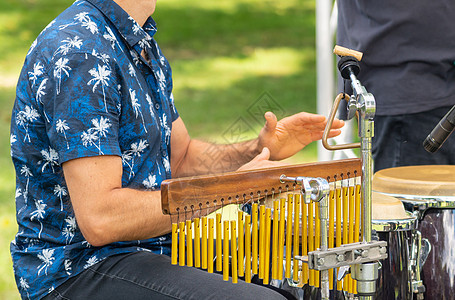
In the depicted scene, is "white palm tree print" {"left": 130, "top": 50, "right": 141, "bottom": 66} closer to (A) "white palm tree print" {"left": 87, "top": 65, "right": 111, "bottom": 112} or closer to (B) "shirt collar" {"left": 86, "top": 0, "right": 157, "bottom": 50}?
(B) "shirt collar" {"left": 86, "top": 0, "right": 157, "bottom": 50}

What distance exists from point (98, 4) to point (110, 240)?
704mm

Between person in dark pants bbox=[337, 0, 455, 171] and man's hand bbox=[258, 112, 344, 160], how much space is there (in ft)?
2.63

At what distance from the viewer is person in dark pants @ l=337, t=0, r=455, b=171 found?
2.80 meters

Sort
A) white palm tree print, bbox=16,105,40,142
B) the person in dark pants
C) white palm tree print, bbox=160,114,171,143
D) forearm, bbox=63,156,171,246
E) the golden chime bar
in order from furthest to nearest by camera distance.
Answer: the person in dark pants, white palm tree print, bbox=160,114,171,143, white palm tree print, bbox=16,105,40,142, forearm, bbox=63,156,171,246, the golden chime bar

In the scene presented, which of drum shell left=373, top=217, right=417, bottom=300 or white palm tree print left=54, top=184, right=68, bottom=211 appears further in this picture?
drum shell left=373, top=217, right=417, bottom=300

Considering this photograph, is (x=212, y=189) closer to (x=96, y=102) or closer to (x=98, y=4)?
(x=96, y=102)

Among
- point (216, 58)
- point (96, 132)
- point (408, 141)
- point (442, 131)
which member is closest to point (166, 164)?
point (96, 132)

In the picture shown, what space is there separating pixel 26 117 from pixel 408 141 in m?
1.67

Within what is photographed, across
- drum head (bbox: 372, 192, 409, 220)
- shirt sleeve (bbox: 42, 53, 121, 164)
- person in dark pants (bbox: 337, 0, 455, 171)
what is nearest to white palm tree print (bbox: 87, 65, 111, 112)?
shirt sleeve (bbox: 42, 53, 121, 164)

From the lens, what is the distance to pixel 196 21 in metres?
7.42

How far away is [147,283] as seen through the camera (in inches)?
72.1

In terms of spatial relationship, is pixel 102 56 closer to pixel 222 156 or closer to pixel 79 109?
pixel 79 109

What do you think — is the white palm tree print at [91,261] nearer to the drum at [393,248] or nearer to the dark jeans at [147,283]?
the dark jeans at [147,283]

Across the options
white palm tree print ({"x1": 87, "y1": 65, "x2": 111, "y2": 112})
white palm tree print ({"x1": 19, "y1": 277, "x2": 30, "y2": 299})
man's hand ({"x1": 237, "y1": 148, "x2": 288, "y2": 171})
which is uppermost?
white palm tree print ({"x1": 87, "y1": 65, "x2": 111, "y2": 112})
